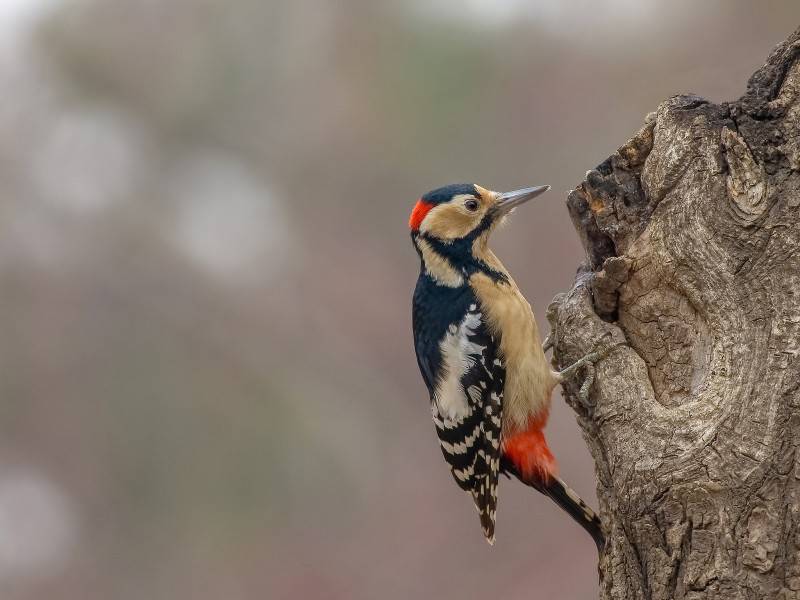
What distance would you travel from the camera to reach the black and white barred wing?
3.41m

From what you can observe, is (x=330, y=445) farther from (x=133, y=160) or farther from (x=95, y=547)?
(x=133, y=160)

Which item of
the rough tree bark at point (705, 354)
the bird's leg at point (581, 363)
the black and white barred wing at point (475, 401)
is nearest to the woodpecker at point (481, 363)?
the black and white barred wing at point (475, 401)

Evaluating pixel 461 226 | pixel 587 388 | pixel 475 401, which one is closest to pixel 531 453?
pixel 475 401

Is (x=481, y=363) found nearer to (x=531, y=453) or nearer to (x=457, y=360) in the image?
(x=457, y=360)

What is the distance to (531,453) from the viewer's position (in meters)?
3.46

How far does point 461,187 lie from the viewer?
3.62 meters

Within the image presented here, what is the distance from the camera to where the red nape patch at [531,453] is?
Result: 11.2 ft

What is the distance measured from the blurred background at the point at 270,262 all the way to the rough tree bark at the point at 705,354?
3317 mm

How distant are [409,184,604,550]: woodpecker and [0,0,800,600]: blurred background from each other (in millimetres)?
2541

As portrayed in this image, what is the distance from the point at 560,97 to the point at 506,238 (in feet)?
4.09

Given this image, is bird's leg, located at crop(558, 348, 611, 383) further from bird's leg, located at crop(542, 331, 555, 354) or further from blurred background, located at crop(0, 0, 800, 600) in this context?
blurred background, located at crop(0, 0, 800, 600)

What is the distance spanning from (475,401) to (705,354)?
→ 1.04m

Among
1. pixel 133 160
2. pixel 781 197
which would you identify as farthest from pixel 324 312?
pixel 781 197

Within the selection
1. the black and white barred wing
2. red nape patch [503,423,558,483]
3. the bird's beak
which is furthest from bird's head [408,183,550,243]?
red nape patch [503,423,558,483]
